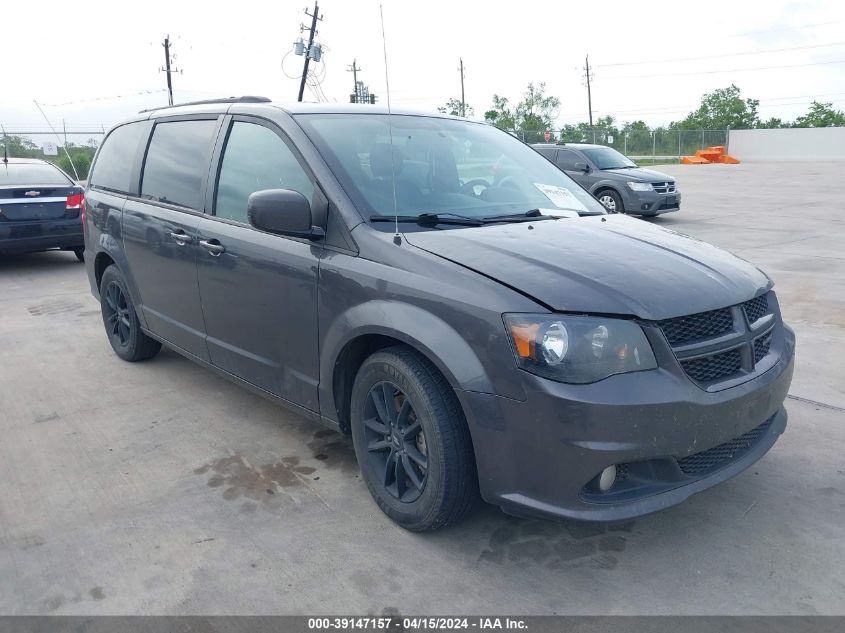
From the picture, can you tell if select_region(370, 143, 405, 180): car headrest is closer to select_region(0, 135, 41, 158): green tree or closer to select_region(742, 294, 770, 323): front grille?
select_region(742, 294, 770, 323): front grille

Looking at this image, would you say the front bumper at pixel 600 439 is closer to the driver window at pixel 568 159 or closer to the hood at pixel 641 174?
the hood at pixel 641 174

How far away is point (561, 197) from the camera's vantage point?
13.1 feet

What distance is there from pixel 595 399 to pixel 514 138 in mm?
2619

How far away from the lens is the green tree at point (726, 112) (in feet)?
252

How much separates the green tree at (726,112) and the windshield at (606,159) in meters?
65.8

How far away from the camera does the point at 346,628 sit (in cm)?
252

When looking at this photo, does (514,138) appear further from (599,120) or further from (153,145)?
(599,120)

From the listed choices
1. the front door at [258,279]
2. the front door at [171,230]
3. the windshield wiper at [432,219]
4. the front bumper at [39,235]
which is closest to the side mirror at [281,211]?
the front door at [258,279]

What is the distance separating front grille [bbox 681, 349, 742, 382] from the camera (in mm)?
2645

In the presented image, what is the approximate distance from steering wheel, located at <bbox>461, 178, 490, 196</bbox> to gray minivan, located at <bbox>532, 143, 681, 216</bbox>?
10.3 m

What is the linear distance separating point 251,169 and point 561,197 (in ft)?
5.48

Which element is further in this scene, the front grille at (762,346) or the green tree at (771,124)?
the green tree at (771,124)

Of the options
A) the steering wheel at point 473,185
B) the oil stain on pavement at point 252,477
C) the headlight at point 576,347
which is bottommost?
the oil stain on pavement at point 252,477

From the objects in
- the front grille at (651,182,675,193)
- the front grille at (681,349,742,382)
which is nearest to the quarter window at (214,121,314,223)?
the front grille at (681,349,742,382)
